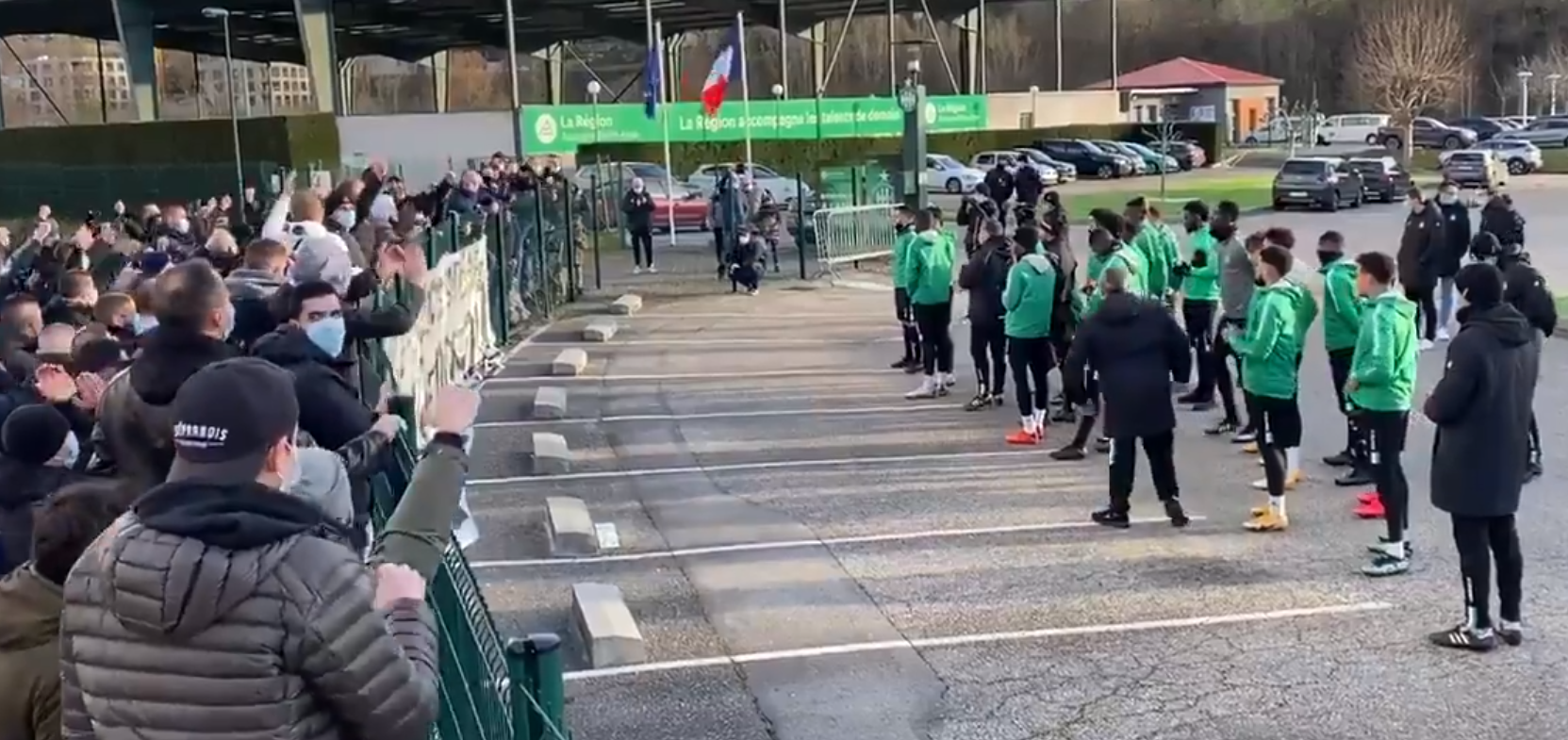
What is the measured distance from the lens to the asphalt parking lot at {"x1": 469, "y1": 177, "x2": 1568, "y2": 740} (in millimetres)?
7527

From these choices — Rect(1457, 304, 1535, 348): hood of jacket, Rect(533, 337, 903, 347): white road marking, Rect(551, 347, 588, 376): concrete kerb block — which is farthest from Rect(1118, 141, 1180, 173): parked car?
Rect(1457, 304, 1535, 348): hood of jacket

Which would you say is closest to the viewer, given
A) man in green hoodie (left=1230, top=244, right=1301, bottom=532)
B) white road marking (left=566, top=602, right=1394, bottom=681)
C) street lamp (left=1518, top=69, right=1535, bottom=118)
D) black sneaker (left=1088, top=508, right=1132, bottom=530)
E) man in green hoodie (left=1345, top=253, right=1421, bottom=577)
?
white road marking (left=566, top=602, right=1394, bottom=681)

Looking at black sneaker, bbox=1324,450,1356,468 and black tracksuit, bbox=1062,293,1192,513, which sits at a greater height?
black tracksuit, bbox=1062,293,1192,513

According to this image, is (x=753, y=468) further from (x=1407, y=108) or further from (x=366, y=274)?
(x=1407, y=108)

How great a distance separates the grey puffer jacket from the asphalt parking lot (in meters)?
4.56

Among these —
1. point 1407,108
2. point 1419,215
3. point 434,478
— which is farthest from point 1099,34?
point 434,478

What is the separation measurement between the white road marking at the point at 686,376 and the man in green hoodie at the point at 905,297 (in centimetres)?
20

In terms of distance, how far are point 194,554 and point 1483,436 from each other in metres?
6.54

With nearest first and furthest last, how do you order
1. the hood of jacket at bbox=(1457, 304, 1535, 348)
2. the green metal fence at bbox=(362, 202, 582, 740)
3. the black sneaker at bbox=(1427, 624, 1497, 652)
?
the green metal fence at bbox=(362, 202, 582, 740)
the hood of jacket at bbox=(1457, 304, 1535, 348)
the black sneaker at bbox=(1427, 624, 1497, 652)

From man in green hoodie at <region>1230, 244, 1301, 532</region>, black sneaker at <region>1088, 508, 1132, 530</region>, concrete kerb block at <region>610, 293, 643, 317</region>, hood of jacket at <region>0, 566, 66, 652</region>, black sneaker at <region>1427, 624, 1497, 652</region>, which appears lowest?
black sneaker at <region>1427, 624, 1497, 652</region>

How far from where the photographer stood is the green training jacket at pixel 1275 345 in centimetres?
1056

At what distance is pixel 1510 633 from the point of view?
8.09 metres

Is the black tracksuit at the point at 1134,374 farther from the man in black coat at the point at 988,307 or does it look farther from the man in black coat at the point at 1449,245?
the man in black coat at the point at 1449,245

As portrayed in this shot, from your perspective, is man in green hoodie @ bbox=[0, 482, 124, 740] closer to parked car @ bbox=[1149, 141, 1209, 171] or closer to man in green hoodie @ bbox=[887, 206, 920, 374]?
man in green hoodie @ bbox=[887, 206, 920, 374]
